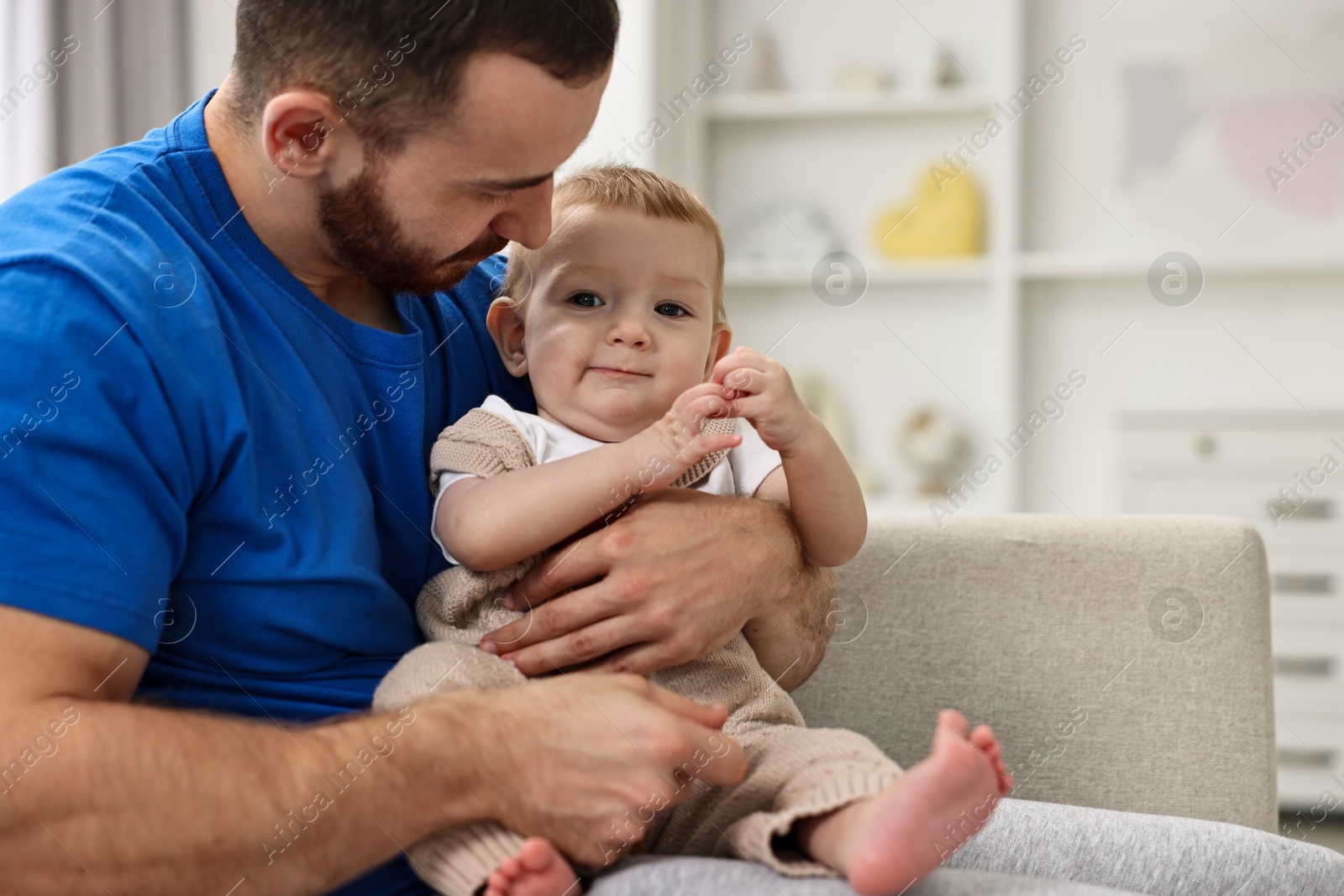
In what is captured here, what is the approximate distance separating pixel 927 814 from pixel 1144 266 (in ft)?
9.42

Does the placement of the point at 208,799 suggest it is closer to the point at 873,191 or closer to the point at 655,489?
the point at 655,489

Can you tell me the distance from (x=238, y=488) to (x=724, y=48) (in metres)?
3.22

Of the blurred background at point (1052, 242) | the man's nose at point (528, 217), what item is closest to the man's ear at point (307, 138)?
the man's nose at point (528, 217)

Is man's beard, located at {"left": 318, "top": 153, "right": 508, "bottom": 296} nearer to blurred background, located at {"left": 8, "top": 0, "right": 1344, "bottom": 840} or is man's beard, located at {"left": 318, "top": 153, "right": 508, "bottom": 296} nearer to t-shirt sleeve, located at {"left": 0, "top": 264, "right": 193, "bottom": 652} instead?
t-shirt sleeve, located at {"left": 0, "top": 264, "right": 193, "bottom": 652}

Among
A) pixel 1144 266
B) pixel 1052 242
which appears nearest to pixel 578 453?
pixel 1144 266

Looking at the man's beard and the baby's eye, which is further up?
the man's beard

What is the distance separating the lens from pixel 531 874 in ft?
2.88

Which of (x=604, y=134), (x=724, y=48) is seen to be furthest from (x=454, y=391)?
(x=724, y=48)

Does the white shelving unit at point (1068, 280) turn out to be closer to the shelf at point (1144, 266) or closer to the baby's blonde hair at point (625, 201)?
the shelf at point (1144, 266)

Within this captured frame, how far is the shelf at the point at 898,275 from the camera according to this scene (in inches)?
139

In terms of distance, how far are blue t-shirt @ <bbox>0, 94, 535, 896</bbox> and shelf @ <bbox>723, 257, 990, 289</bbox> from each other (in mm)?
2543

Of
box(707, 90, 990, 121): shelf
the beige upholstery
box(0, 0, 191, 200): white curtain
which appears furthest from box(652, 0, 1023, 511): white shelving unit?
the beige upholstery

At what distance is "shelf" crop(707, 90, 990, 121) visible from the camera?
3.56 metres

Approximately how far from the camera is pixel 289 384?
1.06 meters
